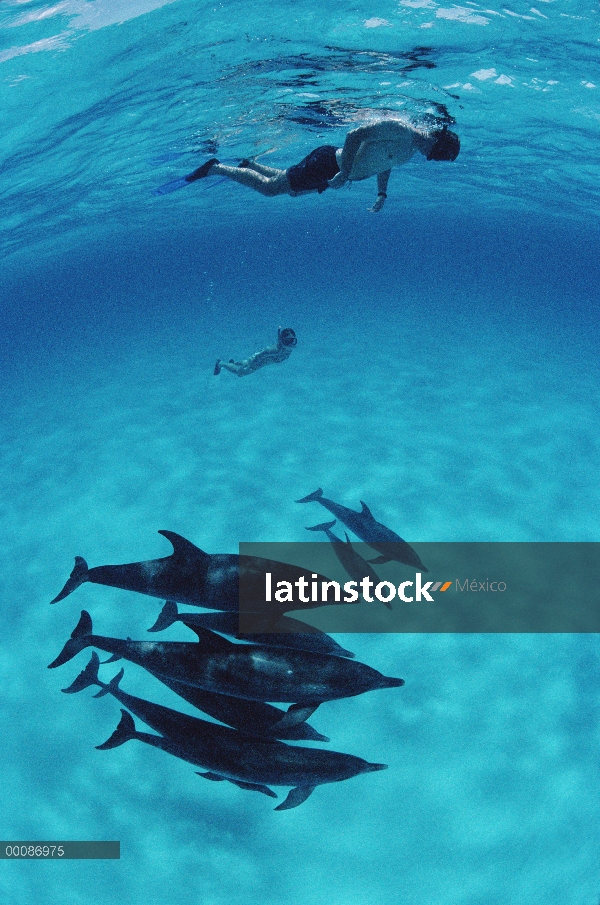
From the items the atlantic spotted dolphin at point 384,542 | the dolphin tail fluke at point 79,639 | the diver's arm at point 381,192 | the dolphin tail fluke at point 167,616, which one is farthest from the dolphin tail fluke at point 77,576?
the diver's arm at point 381,192

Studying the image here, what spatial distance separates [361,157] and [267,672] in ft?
30.5

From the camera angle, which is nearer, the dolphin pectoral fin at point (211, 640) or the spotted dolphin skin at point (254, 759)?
the dolphin pectoral fin at point (211, 640)

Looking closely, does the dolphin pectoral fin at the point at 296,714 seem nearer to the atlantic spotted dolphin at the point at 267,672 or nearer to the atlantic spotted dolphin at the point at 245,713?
the atlantic spotted dolphin at the point at 267,672

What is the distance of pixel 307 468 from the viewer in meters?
14.3

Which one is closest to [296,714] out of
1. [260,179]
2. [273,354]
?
[260,179]

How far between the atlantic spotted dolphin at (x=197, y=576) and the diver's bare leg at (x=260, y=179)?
839cm

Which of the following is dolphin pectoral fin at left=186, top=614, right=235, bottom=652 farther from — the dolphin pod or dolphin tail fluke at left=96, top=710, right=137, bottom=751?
dolphin tail fluke at left=96, top=710, right=137, bottom=751

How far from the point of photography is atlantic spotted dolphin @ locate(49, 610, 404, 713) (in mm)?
3789

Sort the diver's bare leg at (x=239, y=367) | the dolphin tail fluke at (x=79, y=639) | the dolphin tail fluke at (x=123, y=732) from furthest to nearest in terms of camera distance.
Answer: the diver's bare leg at (x=239, y=367) < the dolphin tail fluke at (x=123, y=732) < the dolphin tail fluke at (x=79, y=639)

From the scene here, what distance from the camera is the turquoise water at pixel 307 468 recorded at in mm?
6574

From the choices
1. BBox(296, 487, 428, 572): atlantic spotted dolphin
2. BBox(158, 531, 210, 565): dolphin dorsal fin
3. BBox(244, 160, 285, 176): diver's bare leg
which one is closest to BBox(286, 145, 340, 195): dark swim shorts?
BBox(244, 160, 285, 176): diver's bare leg

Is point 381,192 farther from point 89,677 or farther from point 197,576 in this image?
point 89,677

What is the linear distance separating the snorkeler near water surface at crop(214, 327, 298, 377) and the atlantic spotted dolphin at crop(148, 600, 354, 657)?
8.86 m

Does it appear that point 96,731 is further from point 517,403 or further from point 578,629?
point 517,403
